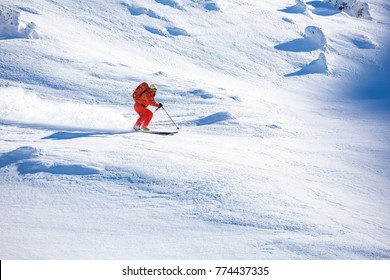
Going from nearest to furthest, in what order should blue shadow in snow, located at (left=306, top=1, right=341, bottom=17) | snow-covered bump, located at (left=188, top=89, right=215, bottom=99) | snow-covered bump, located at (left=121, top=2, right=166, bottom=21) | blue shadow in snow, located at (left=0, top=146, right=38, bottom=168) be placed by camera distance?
blue shadow in snow, located at (left=0, top=146, right=38, bottom=168), snow-covered bump, located at (left=188, top=89, right=215, bottom=99), snow-covered bump, located at (left=121, top=2, right=166, bottom=21), blue shadow in snow, located at (left=306, top=1, right=341, bottom=17)

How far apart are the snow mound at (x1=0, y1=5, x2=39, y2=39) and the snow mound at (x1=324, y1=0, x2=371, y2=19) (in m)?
17.6

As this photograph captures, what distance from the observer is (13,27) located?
47.5 feet

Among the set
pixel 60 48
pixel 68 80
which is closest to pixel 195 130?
pixel 68 80

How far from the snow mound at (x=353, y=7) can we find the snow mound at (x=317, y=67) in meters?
8.12

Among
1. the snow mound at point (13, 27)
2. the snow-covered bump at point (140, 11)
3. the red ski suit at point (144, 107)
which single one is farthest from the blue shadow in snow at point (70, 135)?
the snow-covered bump at point (140, 11)

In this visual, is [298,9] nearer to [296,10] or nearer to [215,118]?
[296,10]

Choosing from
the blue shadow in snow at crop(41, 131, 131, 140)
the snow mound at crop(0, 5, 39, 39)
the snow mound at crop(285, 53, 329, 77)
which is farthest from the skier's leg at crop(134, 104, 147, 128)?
the snow mound at crop(285, 53, 329, 77)

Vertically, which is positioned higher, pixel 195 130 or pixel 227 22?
pixel 227 22

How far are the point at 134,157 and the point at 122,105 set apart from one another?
15.9 feet

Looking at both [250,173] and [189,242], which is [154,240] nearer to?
[189,242]

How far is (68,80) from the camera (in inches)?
513

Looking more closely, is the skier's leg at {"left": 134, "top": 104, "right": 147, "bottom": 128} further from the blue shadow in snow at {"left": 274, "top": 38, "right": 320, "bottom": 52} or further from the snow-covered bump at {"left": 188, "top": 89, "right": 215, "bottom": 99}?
the blue shadow in snow at {"left": 274, "top": 38, "right": 320, "bottom": 52}

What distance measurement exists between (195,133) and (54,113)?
3.65m

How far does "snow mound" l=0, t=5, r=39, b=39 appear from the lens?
14.4m
